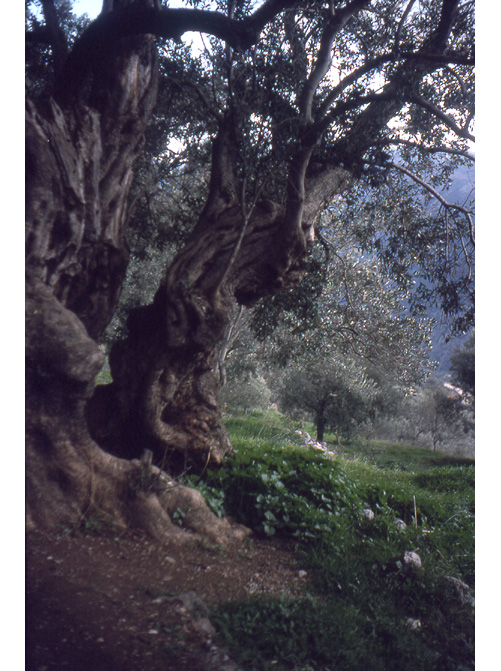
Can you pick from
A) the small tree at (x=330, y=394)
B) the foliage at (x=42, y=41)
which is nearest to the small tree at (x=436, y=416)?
the small tree at (x=330, y=394)

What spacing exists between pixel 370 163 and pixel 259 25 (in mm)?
2122

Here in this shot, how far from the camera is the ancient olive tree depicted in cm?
386

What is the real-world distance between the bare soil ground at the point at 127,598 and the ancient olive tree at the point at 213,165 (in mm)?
421

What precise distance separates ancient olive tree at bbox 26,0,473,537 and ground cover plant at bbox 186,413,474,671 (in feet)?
2.65

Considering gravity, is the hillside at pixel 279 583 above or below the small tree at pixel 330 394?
below

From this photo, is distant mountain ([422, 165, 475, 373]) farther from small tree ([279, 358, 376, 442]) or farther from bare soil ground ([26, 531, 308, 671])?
A: small tree ([279, 358, 376, 442])

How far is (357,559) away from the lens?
12.9ft

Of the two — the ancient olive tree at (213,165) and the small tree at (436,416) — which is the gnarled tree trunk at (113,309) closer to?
the ancient olive tree at (213,165)

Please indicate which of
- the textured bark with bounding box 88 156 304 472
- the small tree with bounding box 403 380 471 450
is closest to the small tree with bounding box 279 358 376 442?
the small tree with bounding box 403 380 471 450

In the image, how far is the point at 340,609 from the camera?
3.19 metres

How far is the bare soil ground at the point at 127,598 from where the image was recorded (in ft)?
7.82

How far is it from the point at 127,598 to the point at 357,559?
208 cm
